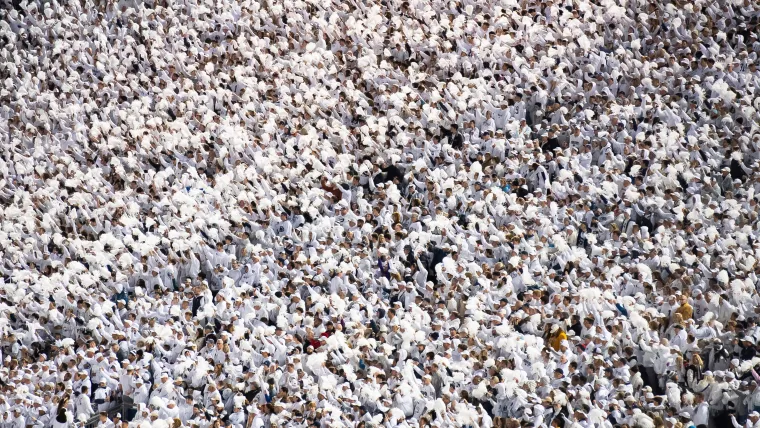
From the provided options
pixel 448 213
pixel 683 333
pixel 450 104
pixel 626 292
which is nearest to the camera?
pixel 683 333

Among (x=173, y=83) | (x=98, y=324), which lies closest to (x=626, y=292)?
(x=98, y=324)

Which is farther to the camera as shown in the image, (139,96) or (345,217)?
(139,96)

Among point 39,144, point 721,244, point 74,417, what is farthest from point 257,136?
point 721,244

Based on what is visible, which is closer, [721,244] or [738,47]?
[721,244]

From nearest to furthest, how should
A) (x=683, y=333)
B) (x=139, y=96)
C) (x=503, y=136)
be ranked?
(x=683, y=333) < (x=503, y=136) < (x=139, y=96)

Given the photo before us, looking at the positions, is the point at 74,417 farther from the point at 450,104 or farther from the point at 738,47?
the point at 738,47

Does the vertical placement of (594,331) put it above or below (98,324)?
above

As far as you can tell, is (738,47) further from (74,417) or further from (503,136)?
(74,417)
